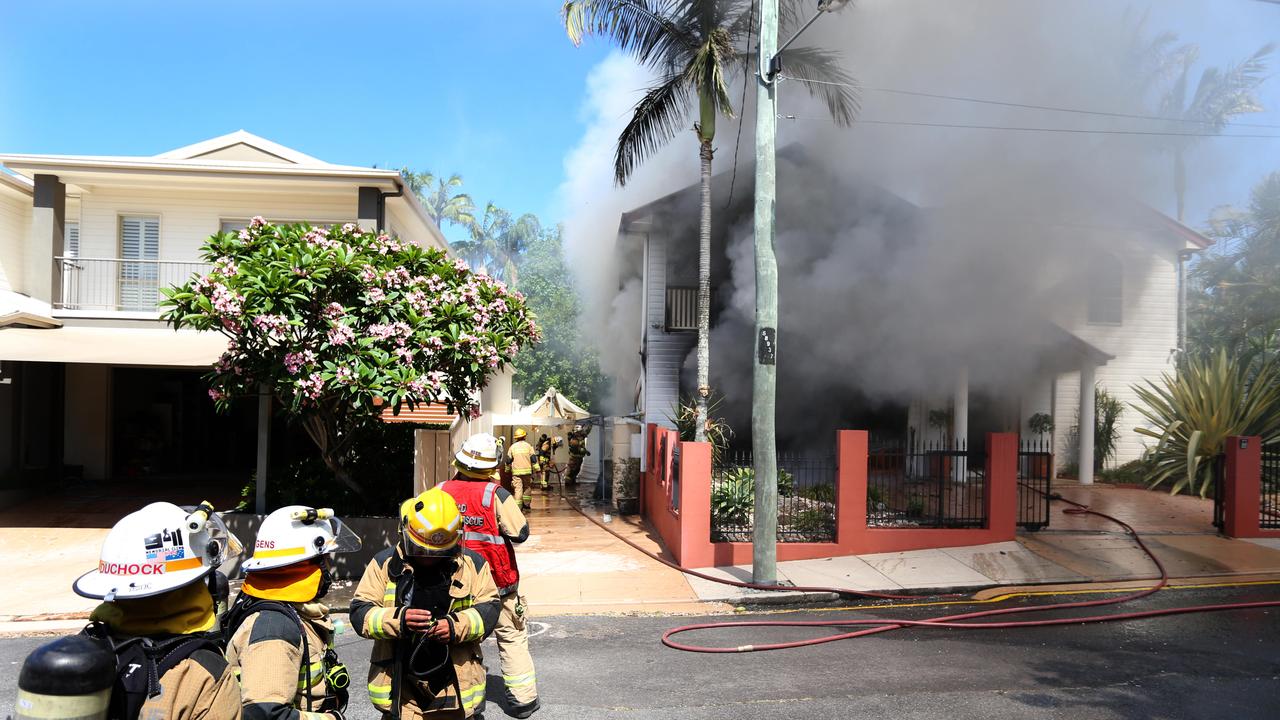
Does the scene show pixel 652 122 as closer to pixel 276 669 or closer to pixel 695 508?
pixel 695 508

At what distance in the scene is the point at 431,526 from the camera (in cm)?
286

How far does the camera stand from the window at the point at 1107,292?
15.8m

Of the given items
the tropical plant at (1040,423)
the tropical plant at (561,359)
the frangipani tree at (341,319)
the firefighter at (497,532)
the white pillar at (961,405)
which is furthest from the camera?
the tropical plant at (561,359)

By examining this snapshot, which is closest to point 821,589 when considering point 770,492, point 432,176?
point 770,492

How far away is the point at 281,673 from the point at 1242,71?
2688 centimetres

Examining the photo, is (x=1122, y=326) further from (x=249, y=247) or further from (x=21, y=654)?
(x=21, y=654)

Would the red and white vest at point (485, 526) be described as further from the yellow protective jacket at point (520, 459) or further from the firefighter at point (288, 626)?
the yellow protective jacket at point (520, 459)

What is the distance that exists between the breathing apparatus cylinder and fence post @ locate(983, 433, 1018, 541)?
9.39 metres

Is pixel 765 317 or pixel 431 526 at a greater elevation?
pixel 765 317

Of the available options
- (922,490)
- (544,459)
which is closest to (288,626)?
(922,490)

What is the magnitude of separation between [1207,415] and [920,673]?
10.4 m

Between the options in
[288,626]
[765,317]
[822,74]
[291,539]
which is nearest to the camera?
[288,626]

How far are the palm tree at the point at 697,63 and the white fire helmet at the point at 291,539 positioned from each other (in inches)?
350

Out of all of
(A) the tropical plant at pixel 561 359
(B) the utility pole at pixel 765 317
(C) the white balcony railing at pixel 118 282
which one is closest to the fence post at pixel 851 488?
(B) the utility pole at pixel 765 317
